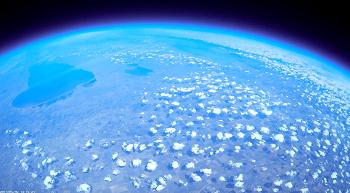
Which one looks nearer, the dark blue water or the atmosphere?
the atmosphere

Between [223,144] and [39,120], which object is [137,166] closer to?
[223,144]

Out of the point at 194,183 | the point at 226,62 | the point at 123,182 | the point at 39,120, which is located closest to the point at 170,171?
the point at 194,183

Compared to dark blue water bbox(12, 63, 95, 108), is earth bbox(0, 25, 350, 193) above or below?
above

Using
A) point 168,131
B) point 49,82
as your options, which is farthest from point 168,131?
point 49,82

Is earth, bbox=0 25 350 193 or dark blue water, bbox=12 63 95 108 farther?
dark blue water, bbox=12 63 95 108

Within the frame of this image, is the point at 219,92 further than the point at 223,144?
Yes

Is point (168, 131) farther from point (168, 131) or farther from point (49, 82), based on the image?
point (49, 82)
